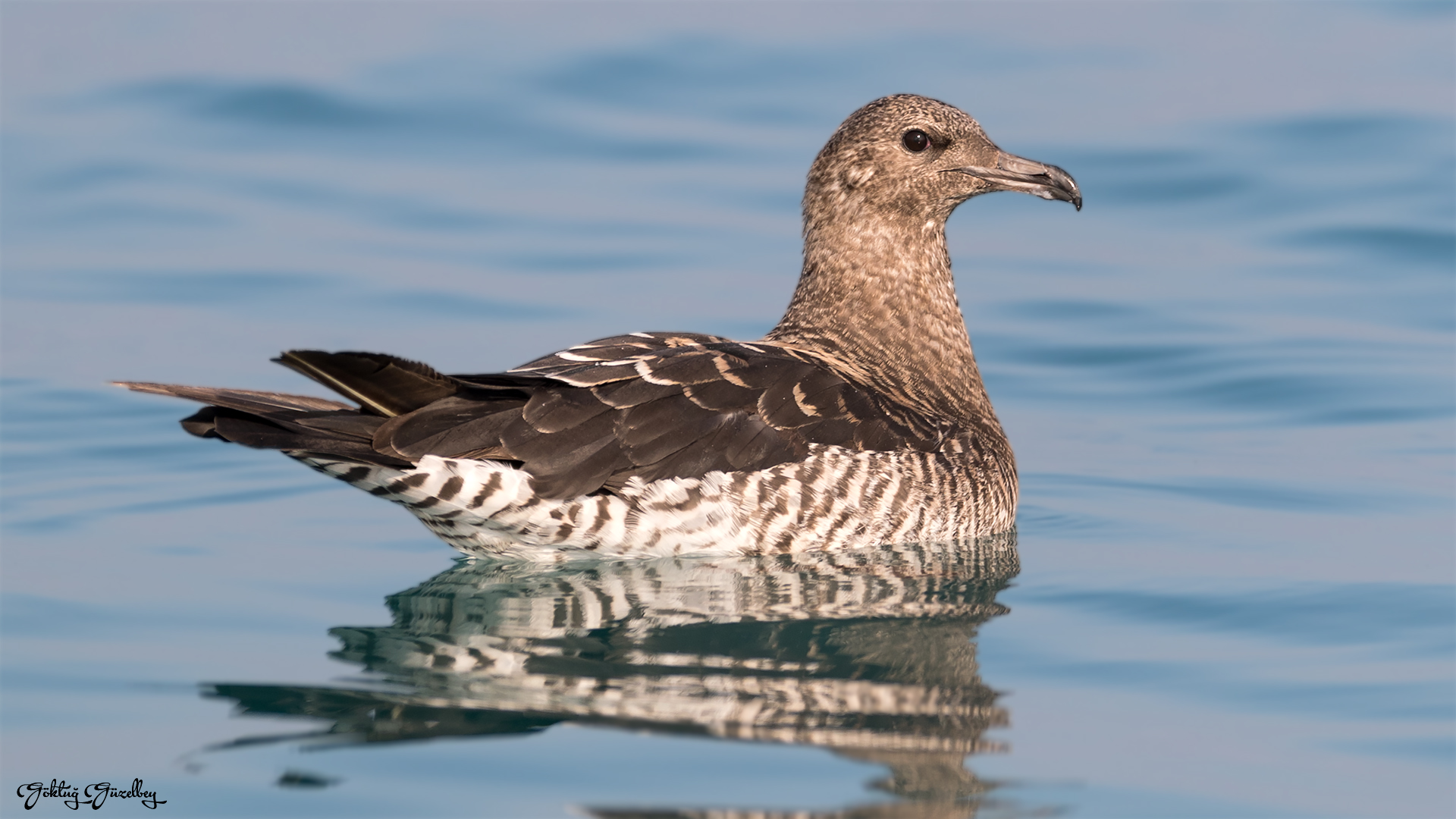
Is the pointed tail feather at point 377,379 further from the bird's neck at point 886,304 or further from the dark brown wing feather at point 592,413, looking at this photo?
the bird's neck at point 886,304

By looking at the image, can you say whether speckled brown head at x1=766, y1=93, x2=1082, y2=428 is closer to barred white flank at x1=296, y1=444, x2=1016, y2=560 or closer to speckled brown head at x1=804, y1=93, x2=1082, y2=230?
speckled brown head at x1=804, y1=93, x2=1082, y2=230

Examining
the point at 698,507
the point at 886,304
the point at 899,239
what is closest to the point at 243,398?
the point at 698,507

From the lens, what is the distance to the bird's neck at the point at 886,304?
929 cm

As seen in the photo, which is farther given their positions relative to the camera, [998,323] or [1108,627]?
[998,323]

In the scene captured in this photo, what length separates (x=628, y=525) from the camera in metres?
7.95

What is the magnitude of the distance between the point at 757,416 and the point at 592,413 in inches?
31.4

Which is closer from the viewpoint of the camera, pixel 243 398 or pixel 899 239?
pixel 243 398

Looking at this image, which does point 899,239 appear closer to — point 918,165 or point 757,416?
point 918,165

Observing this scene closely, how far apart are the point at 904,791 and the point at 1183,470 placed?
209 inches

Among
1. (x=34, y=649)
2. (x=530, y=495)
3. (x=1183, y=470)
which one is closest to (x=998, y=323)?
(x=1183, y=470)

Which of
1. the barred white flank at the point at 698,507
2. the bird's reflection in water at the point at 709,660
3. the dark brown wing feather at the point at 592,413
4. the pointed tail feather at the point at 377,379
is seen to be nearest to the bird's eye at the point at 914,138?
the dark brown wing feather at the point at 592,413

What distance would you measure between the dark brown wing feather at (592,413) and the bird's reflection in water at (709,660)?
21.1 inches

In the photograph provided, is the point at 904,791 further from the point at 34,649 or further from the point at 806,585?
the point at 34,649

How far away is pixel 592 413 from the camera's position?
780cm
